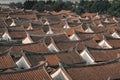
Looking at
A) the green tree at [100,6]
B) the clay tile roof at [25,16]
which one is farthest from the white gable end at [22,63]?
the green tree at [100,6]

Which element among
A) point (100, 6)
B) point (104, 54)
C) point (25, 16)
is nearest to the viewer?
point (104, 54)

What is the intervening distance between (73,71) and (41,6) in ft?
231

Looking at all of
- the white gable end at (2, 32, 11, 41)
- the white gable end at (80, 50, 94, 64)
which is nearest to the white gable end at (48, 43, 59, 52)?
the white gable end at (80, 50, 94, 64)

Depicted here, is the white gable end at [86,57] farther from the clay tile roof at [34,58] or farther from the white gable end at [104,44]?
the white gable end at [104,44]

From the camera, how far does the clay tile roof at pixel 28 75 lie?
2130cm

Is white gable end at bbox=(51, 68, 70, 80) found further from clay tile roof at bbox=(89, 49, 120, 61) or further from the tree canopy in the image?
the tree canopy

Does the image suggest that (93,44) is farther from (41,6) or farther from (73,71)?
(41,6)

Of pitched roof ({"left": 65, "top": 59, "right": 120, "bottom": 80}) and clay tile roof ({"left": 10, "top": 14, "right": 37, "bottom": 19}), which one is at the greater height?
pitched roof ({"left": 65, "top": 59, "right": 120, "bottom": 80})

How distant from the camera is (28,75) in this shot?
21.8 m

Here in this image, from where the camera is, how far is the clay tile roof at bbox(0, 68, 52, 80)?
21.3m

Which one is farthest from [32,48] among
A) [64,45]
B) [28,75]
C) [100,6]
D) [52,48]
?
[100,6]

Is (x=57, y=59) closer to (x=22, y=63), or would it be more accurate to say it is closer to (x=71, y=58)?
(x=71, y=58)

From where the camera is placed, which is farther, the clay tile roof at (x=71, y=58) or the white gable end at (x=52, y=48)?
the white gable end at (x=52, y=48)

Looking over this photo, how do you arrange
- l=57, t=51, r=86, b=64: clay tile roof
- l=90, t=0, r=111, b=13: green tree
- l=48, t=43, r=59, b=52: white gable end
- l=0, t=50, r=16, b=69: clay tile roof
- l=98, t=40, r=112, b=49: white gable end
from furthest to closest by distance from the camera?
1. l=90, t=0, r=111, b=13: green tree
2. l=98, t=40, r=112, b=49: white gable end
3. l=48, t=43, r=59, b=52: white gable end
4. l=57, t=51, r=86, b=64: clay tile roof
5. l=0, t=50, r=16, b=69: clay tile roof
